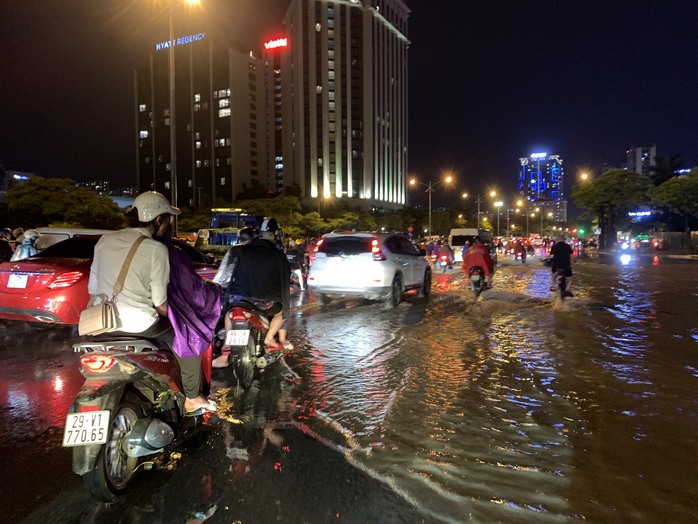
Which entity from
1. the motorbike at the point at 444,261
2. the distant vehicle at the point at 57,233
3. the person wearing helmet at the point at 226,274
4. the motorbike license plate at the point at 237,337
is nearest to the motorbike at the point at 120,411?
the motorbike license plate at the point at 237,337

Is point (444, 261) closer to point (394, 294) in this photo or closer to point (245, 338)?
point (394, 294)

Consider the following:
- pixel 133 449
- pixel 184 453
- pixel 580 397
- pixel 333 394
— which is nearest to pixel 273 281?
pixel 333 394

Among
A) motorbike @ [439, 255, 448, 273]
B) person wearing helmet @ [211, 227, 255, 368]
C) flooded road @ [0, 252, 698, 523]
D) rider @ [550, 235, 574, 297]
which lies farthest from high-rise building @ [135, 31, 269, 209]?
person wearing helmet @ [211, 227, 255, 368]

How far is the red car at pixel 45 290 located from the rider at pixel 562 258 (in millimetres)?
10856

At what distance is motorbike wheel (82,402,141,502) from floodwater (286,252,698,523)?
159cm

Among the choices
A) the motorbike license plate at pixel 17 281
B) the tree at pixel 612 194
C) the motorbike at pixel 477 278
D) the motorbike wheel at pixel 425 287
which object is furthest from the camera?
the tree at pixel 612 194

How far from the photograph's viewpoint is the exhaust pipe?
10.9ft

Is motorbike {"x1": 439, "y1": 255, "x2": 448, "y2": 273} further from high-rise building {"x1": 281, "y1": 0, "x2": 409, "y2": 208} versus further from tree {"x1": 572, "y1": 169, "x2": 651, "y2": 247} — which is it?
high-rise building {"x1": 281, "y1": 0, "x2": 409, "y2": 208}

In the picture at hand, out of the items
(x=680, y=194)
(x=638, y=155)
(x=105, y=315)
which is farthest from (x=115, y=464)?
(x=638, y=155)

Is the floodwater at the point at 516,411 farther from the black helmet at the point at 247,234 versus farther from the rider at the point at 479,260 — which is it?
the rider at the point at 479,260

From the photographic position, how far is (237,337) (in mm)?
5371

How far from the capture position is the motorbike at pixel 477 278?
13695 millimetres

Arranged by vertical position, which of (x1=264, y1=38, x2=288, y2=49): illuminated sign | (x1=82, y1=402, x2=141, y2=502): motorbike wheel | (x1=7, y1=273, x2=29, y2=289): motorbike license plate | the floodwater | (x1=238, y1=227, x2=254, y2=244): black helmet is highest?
(x1=264, y1=38, x2=288, y2=49): illuminated sign

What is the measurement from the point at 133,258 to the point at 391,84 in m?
141
